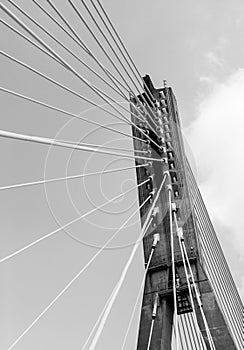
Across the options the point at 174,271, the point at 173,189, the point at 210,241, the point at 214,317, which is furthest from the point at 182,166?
the point at 214,317

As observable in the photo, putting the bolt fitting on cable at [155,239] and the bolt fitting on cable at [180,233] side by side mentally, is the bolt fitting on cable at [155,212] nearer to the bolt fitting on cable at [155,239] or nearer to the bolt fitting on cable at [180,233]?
the bolt fitting on cable at [155,239]

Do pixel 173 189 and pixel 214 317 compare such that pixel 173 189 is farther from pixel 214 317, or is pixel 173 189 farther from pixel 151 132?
pixel 214 317

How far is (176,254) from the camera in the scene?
27.9 ft

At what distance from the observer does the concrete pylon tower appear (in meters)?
7.82

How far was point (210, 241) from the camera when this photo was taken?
9.50m

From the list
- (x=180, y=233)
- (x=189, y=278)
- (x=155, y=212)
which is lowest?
(x=189, y=278)

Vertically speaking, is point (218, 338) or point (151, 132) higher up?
point (151, 132)

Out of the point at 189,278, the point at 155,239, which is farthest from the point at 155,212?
the point at 189,278

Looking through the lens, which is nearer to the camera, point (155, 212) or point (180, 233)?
point (180, 233)

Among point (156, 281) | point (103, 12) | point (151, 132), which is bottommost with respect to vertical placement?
point (156, 281)

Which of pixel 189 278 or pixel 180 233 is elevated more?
pixel 180 233

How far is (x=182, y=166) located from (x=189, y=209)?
2.53 feet

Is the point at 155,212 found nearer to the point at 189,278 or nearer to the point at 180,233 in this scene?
the point at 180,233

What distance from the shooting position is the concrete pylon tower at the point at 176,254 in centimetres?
782
